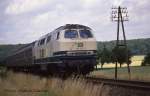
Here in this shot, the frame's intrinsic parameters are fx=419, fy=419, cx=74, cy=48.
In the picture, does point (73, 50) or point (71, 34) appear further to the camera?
point (71, 34)

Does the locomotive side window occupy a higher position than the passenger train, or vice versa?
the locomotive side window

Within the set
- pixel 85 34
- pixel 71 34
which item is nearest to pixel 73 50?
pixel 71 34

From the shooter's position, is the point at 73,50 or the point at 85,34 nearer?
the point at 73,50

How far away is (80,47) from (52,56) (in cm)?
227

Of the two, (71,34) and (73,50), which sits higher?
(71,34)

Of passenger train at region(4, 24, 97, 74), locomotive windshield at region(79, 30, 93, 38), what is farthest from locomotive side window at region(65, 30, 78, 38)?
locomotive windshield at region(79, 30, 93, 38)

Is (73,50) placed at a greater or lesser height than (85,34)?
lesser

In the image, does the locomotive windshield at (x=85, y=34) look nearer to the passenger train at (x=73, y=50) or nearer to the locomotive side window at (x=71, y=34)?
the passenger train at (x=73, y=50)

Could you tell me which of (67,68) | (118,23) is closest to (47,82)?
(67,68)

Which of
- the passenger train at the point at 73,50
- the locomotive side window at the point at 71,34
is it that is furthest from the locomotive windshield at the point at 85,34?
the locomotive side window at the point at 71,34

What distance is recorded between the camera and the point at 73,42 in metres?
24.0

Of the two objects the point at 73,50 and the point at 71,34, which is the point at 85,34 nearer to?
the point at 71,34

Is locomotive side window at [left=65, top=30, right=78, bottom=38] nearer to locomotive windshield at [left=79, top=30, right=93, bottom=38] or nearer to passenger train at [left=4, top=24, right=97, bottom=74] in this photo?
passenger train at [left=4, top=24, right=97, bottom=74]

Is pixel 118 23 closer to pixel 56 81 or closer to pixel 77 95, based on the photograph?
pixel 56 81
